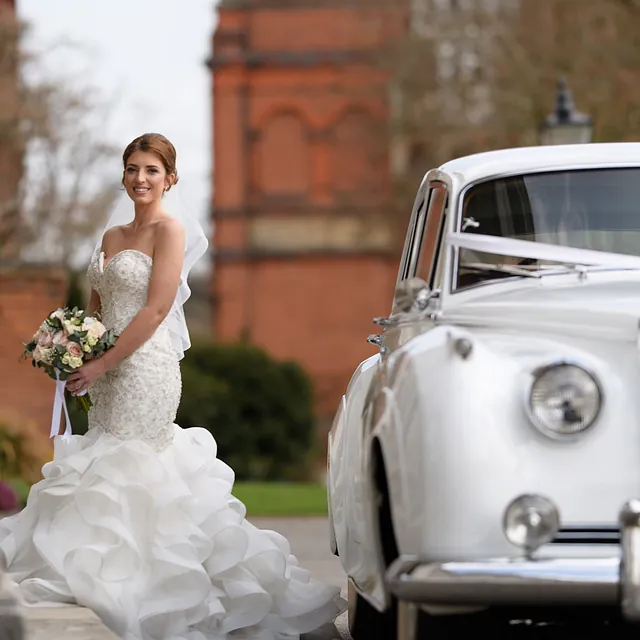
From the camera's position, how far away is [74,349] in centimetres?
656

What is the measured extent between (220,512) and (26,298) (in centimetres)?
1510

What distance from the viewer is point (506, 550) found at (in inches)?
180

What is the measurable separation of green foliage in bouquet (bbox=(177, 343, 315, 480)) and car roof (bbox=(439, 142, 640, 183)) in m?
18.1

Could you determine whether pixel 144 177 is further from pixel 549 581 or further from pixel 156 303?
pixel 549 581

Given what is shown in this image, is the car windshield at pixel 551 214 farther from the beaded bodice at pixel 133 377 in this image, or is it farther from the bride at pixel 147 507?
the beaded bodice at pixel 133 377

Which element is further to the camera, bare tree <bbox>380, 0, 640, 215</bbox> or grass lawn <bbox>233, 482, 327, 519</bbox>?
bare tree <bbox>380, 0, 640, 215</bbox>

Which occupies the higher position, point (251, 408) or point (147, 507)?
point (147, 507)

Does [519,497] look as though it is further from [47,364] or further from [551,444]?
[47,364]

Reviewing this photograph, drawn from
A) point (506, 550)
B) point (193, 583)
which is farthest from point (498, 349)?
point (193, 583)

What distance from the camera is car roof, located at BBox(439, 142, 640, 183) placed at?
6.10 meters

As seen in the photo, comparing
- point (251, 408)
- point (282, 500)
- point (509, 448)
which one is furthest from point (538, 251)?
point (251, 408)

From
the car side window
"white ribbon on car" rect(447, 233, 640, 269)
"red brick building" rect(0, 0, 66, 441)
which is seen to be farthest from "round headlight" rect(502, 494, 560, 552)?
"red brick building" rect(0, 0, 66, 441)

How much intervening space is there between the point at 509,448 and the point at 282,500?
12.1 m

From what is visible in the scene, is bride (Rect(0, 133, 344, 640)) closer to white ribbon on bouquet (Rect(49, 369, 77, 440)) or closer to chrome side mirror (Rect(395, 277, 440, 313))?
white ribbon on bouquet (Rect(49, 369, 77, 440))
